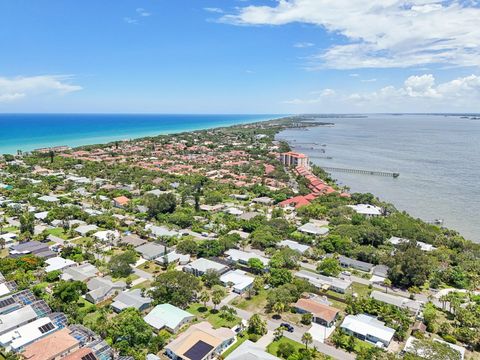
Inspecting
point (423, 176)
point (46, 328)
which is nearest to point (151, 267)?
point (46, 328)

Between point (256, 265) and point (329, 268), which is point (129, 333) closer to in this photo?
point (256, 265)

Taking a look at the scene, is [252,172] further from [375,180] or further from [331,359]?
[331,359]

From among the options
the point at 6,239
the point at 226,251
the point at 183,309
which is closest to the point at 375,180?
the point at 226,251

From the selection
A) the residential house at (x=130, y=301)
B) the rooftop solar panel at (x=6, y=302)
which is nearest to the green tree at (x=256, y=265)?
the residential house at (x=130, y=301)

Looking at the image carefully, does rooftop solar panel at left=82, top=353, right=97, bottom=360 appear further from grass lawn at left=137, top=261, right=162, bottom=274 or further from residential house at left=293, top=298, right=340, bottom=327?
residential house at left=293, top=298, right=340, bottom=327

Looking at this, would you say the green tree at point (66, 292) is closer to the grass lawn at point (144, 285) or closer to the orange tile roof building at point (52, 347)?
the orange tile roof building at point (52, 347)

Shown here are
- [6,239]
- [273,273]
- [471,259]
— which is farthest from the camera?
[6,239]
